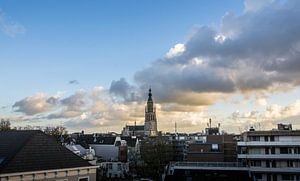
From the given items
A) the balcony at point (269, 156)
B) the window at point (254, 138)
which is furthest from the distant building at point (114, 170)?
the window at point (254, 138)

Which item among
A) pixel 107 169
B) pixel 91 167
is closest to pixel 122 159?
pixel 107 169

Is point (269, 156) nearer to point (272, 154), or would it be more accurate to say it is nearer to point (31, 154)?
point (272, 154)

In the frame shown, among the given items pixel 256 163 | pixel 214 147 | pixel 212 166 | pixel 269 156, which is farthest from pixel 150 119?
pixel 269 156

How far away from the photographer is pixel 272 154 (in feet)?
172

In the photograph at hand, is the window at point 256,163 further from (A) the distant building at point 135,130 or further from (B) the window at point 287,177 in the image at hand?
(A) the distant building at point 135,130

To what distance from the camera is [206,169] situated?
190 ft

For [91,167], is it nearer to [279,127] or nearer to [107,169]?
[279,127]

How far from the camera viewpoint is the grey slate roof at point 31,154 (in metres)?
25.2

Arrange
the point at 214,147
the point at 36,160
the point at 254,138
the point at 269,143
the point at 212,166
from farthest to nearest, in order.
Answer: the point at 214,147 → the point at 212,166 → the point at 254,138 → the point at 269,143 → the point at 36,160

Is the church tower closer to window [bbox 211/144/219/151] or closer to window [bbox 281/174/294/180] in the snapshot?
window [bbox 211/144/219/151]

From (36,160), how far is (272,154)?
3716 centimetres

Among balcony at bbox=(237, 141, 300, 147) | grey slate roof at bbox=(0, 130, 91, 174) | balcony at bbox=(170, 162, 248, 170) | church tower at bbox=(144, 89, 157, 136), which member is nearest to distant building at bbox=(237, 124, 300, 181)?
balcony at bbox=(237, 141, 300, 147)

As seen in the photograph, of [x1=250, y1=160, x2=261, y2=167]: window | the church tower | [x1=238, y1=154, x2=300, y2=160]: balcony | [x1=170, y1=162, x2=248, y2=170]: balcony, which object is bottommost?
[x1=170, y1=162, x2=248, y2=170]: balcony

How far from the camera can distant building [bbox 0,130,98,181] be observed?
2484cm
